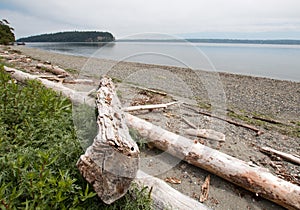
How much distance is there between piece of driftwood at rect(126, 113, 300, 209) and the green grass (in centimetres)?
125

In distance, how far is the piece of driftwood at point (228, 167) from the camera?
9.22ft

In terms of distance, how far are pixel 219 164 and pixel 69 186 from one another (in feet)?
7.25

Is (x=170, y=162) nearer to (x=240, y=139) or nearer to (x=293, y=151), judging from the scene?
(x=240, y=139)

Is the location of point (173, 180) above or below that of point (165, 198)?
below

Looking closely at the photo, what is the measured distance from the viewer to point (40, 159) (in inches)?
87.9

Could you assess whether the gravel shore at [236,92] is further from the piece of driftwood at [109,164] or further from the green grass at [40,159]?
the piece of driftwood at [109,164]

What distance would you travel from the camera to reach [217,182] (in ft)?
10.9

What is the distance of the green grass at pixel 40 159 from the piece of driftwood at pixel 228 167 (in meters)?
1.25

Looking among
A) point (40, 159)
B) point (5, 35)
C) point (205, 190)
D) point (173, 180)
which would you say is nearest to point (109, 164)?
point (40, 159)

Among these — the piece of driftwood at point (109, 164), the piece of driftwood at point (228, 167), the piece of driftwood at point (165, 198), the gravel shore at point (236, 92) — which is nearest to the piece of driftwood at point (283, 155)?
the piece of driftwood at point (228, 167)

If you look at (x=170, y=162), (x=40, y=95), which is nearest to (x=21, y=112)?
(x=40, y=95)

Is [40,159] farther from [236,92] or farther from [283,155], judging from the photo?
[236,92]

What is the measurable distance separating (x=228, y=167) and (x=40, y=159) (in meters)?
2.46

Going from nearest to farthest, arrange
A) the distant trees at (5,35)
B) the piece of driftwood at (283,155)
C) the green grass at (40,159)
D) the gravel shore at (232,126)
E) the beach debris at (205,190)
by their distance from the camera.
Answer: the green grass at (40,159), the beach debris at (205,190), the gravel shore at (232,126), the piece of driftwood at (283,155), the distant trees at (5,35)
